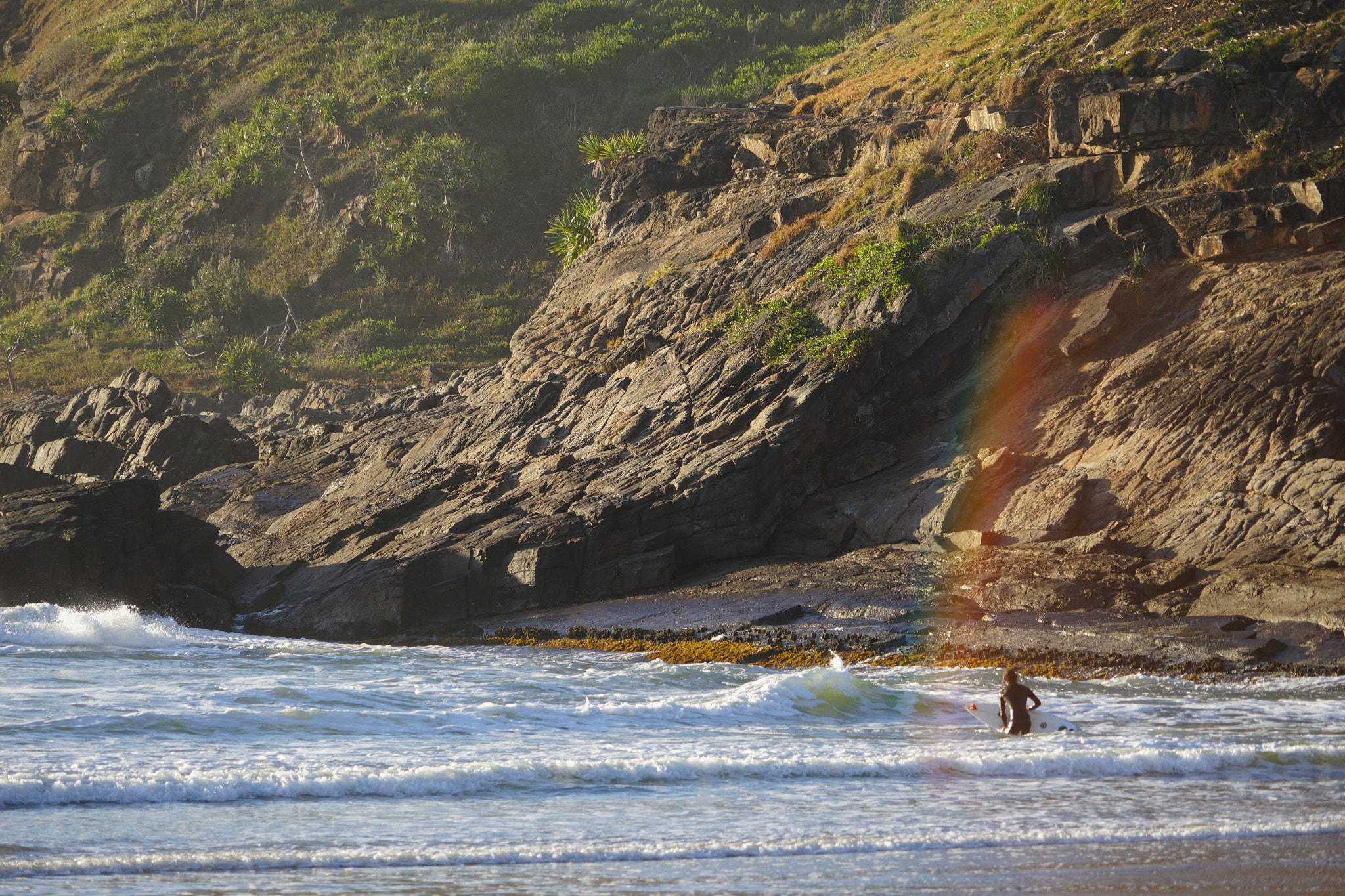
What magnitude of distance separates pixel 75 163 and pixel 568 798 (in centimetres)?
7059

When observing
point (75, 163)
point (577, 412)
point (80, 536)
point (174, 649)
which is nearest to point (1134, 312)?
point (577, 412)

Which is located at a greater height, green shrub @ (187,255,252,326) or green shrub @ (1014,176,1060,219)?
green shrub @ (187,255,252,326)

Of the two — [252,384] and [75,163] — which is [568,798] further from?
[75,163]

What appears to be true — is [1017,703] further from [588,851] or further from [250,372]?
[250,372]

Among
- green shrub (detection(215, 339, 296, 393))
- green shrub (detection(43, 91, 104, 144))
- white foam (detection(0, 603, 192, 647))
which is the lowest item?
white foam (detection(0, 603, 192, 647))

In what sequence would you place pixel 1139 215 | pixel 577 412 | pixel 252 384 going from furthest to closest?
1. pixel 252 384
2. pixel 577 412
3. pixel 1139 215

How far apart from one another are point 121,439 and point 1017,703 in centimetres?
3293

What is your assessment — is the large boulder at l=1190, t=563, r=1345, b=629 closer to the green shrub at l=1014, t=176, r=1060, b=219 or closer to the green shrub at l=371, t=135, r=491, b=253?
the green shrub at l=1014, t=176, r=1060, b=219

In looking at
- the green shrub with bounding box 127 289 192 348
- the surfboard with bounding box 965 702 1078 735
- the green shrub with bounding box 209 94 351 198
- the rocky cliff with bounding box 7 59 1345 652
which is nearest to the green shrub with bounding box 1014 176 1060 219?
the rocky cliff with bounding box 7 59 1345 652

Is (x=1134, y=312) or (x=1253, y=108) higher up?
(x=1253, y=108)

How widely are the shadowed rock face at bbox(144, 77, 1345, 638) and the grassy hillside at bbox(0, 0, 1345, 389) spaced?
27728mm

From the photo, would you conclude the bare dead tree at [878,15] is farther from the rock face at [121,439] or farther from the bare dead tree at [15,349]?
the bare dead tree at [15,349]

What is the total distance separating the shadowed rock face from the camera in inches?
680

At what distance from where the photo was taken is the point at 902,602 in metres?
17.5
